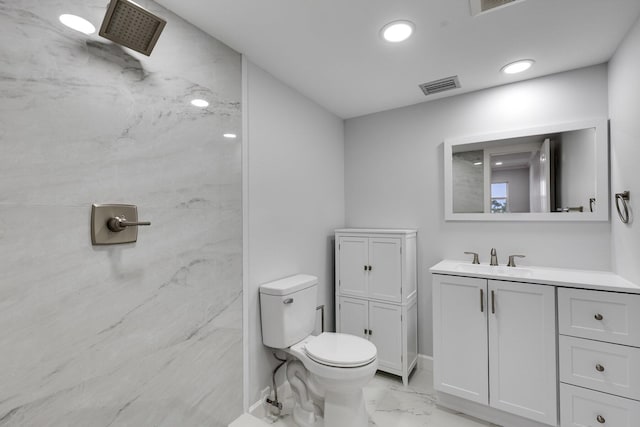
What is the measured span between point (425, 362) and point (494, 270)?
3.52 ft

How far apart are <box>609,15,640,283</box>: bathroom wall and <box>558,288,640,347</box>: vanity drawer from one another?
0.55ft

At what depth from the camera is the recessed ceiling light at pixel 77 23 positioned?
108 cm

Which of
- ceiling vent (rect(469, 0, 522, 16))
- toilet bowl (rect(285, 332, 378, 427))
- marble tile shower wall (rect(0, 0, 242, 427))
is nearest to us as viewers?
marble tile shower wall (rect(0, 0, 242, 427))

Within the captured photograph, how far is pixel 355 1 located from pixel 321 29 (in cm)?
26

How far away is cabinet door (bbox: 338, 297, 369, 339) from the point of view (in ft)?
8.07

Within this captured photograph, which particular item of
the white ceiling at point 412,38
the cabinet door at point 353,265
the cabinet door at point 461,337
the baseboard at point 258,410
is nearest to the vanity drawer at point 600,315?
the cabinet door at point 461,337

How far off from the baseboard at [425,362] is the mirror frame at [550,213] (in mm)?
1201

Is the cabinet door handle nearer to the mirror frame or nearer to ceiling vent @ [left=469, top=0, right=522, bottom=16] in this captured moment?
the mirror frame

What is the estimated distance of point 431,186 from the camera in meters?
2.55

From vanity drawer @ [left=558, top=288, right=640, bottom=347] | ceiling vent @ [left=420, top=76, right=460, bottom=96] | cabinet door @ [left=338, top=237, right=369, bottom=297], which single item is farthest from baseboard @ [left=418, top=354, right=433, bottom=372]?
ceiling vent @ [left=420, top=76, right=460, bottom=96]

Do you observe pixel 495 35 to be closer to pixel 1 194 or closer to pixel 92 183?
pixel 92 183

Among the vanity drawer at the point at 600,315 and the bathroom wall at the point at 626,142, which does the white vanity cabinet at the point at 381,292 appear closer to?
the vanity drawer at the point at 600,315

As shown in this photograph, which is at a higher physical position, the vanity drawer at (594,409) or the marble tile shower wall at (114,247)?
the marble tile shower wall at (114,247)

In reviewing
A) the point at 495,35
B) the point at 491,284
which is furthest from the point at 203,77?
the point at 491,284
